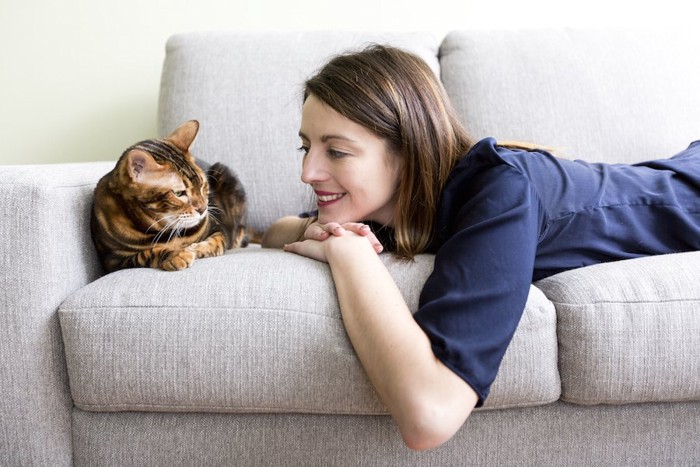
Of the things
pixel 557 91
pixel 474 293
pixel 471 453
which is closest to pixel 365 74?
pixel 474 293

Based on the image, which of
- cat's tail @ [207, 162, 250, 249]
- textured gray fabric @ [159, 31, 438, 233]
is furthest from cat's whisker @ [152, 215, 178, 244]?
textured gray fabric @ [159, 31, 438, 233]

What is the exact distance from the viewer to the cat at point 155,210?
1152 mm

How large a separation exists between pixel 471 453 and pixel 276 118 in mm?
1061

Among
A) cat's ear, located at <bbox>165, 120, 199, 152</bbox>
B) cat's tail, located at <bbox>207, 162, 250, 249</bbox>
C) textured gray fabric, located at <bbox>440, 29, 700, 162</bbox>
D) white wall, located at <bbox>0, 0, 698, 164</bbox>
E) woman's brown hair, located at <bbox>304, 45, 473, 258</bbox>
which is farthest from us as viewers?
white wall, located at <bbox>0, 0, 698, 164</bbox>

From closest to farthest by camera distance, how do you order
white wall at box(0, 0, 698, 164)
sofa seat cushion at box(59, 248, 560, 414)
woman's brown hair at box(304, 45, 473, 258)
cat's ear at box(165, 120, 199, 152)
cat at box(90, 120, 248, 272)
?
sofa seat cushion at box(59, 248, 560, 414) < woman's brown hair at box(304, 45, 473, 258) < cat at box(90, 120, 248, 272) < cat's ear at box(165, 120, 199, 152) < white wall at box(0, 0, 698, 164)

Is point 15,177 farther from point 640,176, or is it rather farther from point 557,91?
point 557,91

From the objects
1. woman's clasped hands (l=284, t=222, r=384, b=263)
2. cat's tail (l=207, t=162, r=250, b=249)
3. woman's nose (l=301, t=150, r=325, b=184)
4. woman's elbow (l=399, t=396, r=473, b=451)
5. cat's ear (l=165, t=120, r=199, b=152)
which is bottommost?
cat's tail (l=207, t=162, r=250, b=249)

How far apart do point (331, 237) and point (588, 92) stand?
1014 mm

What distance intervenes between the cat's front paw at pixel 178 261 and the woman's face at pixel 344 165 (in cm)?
27

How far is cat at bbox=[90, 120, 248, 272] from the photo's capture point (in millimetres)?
1152

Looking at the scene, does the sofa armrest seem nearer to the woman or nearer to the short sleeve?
the woman

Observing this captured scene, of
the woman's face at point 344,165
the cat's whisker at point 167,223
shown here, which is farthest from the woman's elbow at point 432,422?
the cat's whisker at point 167,223

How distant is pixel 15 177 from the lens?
1008 mm

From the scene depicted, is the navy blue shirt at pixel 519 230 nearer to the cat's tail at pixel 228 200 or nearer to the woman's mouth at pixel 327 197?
the woman's mouth at pixel 327 197
